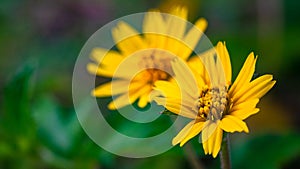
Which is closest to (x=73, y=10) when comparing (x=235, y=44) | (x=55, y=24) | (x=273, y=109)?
(x=55, y=24)

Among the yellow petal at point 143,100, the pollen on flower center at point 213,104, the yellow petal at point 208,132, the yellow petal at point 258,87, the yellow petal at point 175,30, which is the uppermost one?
the yellow petal at point 175,30

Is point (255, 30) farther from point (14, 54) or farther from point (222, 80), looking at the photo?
point (222, 80)

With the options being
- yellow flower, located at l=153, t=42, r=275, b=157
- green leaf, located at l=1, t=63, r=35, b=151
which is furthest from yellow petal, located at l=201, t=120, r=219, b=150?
green leaf, located at l=1, t=63, r=35, b=151

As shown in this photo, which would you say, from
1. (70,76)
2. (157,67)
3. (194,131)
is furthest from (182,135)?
(70,76)

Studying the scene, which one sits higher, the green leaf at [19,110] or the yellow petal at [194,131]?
the green leaf at [19,110]

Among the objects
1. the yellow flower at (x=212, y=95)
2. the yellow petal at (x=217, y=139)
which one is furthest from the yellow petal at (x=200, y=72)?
the yellow petal at (x=217, y=139)

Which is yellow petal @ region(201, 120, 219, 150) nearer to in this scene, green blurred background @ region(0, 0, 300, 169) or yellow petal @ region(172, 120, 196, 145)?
yellow petal @ region(172, 120, 196, 145)

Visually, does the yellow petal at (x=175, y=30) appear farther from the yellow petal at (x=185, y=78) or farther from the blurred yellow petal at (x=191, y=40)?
the yellow petal at (x=185, y=78)
